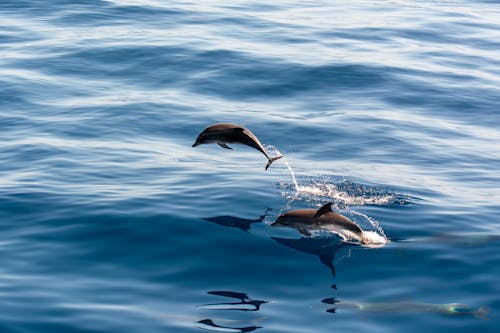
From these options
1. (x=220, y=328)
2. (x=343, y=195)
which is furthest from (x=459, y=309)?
(x=343, y=195)

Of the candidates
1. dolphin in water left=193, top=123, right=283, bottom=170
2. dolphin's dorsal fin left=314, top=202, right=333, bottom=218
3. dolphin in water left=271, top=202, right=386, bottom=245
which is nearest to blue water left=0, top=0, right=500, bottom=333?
dolphin in water left=271, top=202, right=386, bottom=245

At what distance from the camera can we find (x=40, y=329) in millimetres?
11930

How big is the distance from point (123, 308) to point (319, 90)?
1607cm

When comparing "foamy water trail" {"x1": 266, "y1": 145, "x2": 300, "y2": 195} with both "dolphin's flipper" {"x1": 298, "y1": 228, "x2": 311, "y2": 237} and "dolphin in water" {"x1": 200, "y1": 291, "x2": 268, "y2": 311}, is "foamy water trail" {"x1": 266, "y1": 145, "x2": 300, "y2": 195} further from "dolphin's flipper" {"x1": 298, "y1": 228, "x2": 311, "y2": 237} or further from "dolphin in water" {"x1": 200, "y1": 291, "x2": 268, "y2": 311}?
"dolphin in water" {"x1": 200, "y1": 291, "x2": 268, "y2": 311}

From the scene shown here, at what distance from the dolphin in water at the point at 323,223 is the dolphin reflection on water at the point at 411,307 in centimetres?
213

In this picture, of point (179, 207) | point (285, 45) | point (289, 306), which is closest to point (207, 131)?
point (179, 207)

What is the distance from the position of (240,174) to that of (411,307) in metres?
7.57

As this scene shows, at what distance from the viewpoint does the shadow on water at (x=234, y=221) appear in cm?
1603

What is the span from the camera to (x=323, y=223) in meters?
14.8

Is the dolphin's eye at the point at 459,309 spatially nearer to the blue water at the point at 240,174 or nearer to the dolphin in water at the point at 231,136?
the blue water at the point at 240,174

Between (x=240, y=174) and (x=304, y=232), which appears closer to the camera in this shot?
(x=304, y=232)

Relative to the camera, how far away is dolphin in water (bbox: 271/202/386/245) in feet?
48.5

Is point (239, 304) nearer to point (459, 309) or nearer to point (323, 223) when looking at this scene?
point (323, 223)

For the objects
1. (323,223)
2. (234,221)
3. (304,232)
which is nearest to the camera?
(323,223)
